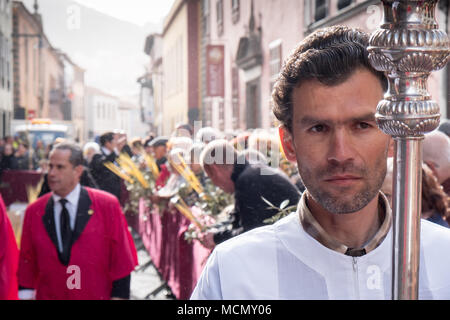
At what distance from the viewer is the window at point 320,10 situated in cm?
996

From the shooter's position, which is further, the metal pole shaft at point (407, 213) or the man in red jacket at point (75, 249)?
the man in red jacket at point (75, 249)

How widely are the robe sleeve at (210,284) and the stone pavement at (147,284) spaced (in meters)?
4.69

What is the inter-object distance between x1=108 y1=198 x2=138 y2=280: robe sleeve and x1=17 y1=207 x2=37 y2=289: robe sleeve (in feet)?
1.51

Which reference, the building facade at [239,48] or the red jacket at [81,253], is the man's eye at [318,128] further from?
the building facade at [239,48]

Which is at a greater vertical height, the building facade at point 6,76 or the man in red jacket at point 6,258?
the building facade at point 6,76

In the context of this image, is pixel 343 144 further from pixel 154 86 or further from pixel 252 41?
pixel 154 86

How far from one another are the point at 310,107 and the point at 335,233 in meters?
0.24

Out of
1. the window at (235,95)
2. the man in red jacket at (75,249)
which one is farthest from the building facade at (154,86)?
the man in red jacket at (75,249)

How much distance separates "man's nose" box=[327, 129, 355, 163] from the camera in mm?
1032

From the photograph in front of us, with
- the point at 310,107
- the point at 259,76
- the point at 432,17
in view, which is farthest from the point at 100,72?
the point at 259,76

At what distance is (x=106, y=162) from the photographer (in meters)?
8.23

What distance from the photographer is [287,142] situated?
135 cm

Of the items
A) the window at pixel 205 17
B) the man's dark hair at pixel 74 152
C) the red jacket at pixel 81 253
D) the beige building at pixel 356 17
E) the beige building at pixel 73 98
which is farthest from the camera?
the beige building at pixel 73 98

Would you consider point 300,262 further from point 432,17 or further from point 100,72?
point 100,72
